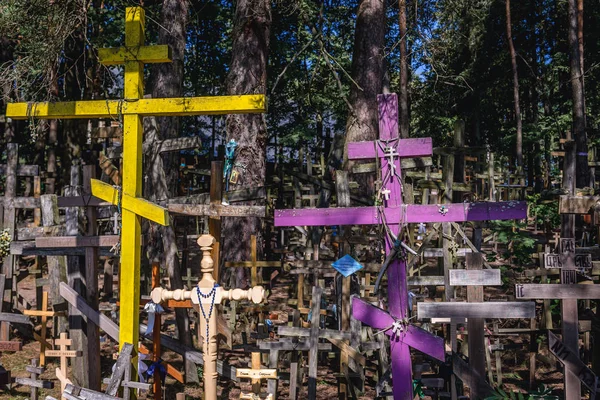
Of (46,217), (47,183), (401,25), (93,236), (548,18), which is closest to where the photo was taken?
(93,236)

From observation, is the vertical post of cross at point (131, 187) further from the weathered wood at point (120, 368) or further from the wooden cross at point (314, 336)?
the wooden cross at point (314, 336)

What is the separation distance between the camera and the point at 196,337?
8453 millimetres

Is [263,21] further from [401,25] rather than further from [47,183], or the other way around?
[401,25]

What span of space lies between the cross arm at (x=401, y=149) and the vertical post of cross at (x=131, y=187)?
1943 millimetres

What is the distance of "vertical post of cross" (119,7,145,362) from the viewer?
16.2 ft

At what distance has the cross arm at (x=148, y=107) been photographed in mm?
4734

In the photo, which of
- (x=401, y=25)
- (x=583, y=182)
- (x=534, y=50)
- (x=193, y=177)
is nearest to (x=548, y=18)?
(x=534, y=50)

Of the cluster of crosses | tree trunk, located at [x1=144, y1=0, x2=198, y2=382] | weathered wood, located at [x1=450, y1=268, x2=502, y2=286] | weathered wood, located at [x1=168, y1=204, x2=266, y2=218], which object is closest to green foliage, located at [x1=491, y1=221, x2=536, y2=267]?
the cluster of crosses

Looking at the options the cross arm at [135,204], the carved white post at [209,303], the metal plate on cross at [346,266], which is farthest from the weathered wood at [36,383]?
the metal plate on cross at [346,266]

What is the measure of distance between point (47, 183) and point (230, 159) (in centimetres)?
756

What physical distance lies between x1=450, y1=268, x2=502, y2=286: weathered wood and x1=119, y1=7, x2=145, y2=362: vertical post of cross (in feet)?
9.07

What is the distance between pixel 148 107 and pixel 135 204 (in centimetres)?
86

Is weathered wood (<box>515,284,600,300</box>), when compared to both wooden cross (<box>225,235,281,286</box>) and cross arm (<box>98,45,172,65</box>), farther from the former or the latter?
wooden cross (<box>225,235,281,286</box>)

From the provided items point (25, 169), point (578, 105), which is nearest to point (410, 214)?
point (25, 169)
